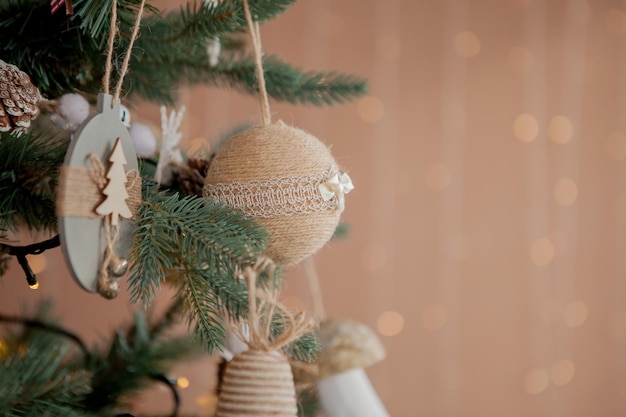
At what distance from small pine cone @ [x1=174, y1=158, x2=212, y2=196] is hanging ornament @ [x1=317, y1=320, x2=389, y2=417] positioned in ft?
0.85

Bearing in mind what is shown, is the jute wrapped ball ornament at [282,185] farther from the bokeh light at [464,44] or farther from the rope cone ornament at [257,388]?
the bokeh light at [464,44]

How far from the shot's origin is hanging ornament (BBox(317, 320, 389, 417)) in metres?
0.65

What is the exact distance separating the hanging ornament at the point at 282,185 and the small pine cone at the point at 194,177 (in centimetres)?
7

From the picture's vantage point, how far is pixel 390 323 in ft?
4.95

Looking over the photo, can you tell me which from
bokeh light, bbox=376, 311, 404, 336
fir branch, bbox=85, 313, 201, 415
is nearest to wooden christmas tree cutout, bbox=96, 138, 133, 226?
fir branch, bbox=85, 313, 201, 415

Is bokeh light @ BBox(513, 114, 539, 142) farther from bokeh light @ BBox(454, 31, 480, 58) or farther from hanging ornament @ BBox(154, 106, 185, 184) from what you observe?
hanging ornament @ BBox(154, 106, 185, 184)

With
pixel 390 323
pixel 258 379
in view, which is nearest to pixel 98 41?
pixel 258 379

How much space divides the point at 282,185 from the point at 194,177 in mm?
118

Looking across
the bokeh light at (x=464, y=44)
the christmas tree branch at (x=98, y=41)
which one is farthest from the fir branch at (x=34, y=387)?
the bokeh light at (x=464, y=44)

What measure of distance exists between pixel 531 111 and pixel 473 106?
0.16 m

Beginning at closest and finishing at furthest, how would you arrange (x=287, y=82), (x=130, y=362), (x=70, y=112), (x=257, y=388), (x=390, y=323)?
(x=257, y=388) → (x=70, y=112) → (x=287, y=82) → (x=130, y=362) → (x=390, y=323)

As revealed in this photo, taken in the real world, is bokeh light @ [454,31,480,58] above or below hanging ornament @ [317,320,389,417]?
above

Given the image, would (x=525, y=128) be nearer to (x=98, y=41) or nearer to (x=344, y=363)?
(x=344, y=363)

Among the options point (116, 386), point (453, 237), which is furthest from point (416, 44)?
point (116, 386)
